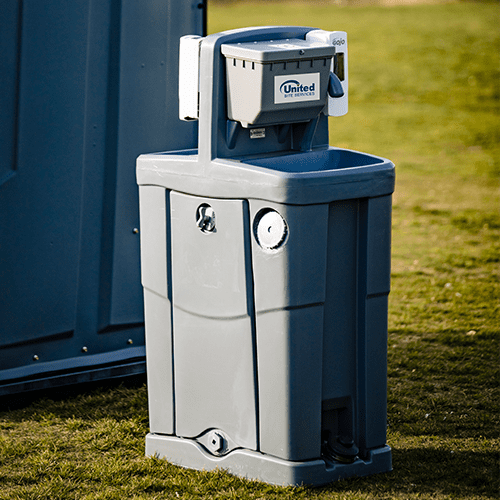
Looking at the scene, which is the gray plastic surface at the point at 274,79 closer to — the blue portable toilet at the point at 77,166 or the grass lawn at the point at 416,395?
the blue portable toilet at the point at 77,166

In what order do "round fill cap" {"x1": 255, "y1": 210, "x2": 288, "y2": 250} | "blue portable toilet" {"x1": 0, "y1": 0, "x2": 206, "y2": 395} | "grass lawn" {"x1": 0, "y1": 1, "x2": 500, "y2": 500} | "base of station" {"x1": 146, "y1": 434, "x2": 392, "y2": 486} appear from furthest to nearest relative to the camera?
"blue portable toilet" {"x1": 0, "y1": 0, "x2": 206, "y2": 395} → "grass lawn" {"x1": 0, "y1": 1, "x2": 500, "y2": 500} → "base of station" {"x1": 146, "y1": 434, "x2": 392, "y2": 486} → "round fill cap" {"x1": 255, "y1": 210, "x2": 288, "y2": 250}

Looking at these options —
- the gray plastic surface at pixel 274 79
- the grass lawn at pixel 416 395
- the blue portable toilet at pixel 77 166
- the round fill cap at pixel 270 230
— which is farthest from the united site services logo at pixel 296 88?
the grass lawn at pixel 416 395

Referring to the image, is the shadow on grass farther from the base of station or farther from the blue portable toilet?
the blue portable toilet

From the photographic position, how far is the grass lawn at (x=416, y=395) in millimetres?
3512

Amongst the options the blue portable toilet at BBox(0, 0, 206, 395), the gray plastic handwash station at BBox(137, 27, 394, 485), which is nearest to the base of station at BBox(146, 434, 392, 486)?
the gray plastic handwash station at BBox(137, 27, 394, 485)

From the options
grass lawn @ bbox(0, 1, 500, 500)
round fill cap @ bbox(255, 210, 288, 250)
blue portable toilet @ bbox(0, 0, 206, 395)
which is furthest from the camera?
blue portable toilet @ bbox(0, 0, 206, 395)

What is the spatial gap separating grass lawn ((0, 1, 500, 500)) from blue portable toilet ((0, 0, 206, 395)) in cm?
26

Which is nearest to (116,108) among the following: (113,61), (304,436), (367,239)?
(113,61)

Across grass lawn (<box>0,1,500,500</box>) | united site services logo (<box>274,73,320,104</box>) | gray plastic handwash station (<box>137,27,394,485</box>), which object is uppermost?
united site services logo (<box>274,73,320,104</box>)

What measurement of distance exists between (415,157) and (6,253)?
7888mm

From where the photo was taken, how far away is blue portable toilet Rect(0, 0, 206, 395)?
13.7ft

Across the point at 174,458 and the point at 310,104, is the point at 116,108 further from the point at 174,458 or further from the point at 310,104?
the point at 174,458

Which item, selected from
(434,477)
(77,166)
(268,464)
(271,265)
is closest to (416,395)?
(434,477)

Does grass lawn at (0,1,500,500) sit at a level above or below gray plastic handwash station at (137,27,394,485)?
below
